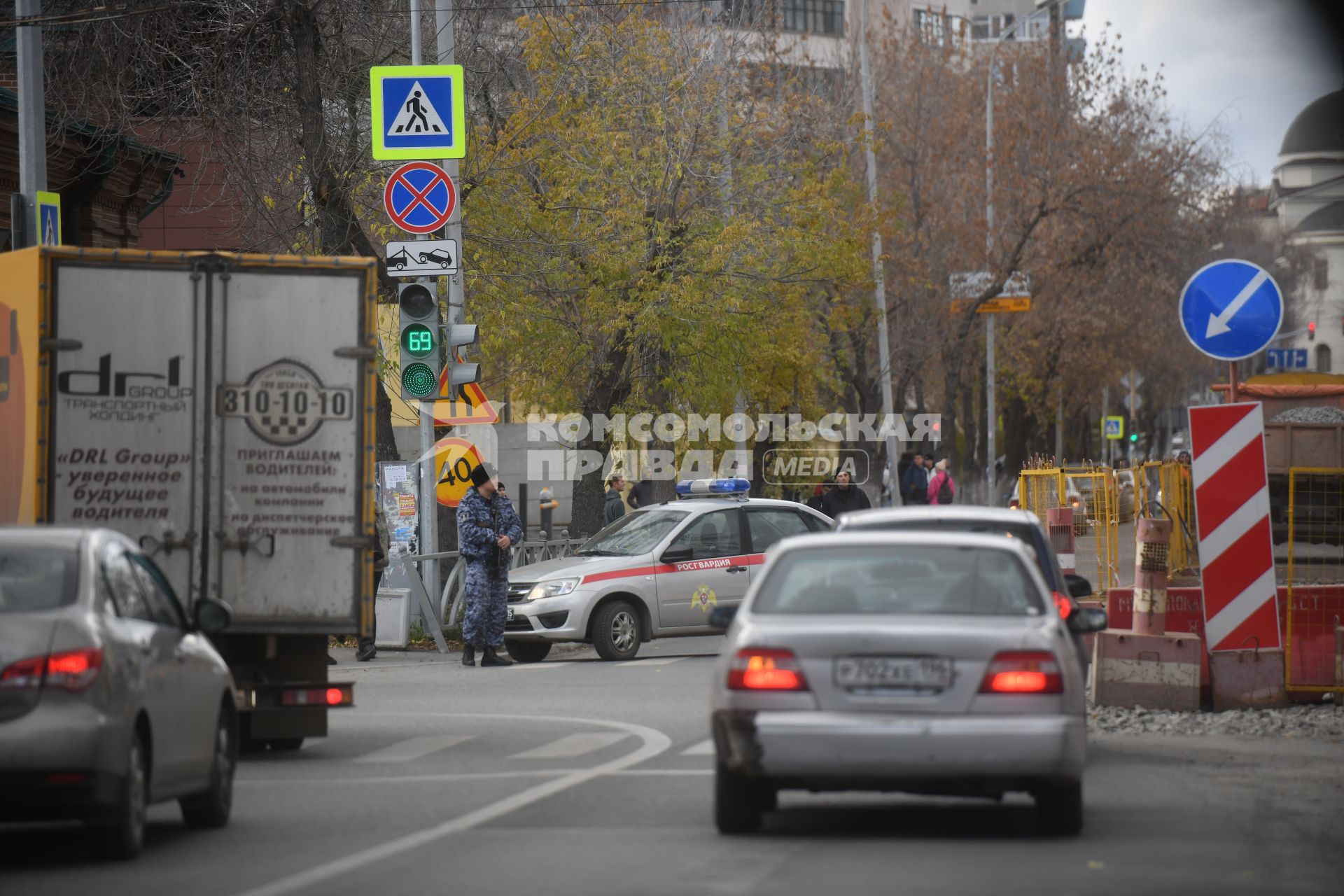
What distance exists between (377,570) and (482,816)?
12.4m

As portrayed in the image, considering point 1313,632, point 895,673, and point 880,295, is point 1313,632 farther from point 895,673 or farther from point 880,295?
point 880,295

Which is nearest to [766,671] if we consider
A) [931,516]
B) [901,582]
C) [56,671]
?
[901,582]

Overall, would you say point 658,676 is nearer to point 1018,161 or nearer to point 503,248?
point 503,248

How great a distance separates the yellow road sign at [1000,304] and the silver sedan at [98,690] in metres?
38.3

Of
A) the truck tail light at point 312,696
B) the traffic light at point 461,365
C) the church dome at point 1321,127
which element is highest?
the traffic light at point 461,365

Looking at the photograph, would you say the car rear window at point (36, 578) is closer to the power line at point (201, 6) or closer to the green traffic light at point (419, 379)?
the power line at point (201, 6)

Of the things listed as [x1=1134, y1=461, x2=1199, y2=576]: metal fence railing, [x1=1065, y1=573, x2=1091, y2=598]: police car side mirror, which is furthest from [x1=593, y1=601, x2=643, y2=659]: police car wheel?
[x1=1065, y1=573, x2=1091, y2=598]: police car side mirror

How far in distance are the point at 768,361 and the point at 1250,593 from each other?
65.0 ft

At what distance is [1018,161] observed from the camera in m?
49.4

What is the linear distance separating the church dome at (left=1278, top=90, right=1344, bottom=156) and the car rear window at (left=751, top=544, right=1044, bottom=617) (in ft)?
14.2

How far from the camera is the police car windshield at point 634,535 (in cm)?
2058

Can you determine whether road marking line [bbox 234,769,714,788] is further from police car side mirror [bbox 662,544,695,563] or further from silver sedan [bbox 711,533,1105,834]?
police car side mirror [bbox 662,544,695,563]

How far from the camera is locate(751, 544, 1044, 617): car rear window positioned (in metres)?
8.65

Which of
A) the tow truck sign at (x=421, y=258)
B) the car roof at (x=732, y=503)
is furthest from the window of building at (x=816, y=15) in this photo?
the tow truck sign at (x=421, y=258)
